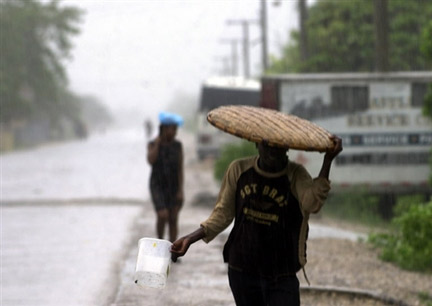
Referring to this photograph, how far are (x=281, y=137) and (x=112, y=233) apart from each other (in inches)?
307

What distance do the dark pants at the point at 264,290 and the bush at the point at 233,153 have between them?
11.4 m

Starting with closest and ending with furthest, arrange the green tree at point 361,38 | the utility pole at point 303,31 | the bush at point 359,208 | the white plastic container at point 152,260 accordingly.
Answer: the white plastic container at point 152,260 < the bush at point 359,208 < the utility pole at point 303,31 < the green tree at point 361,38

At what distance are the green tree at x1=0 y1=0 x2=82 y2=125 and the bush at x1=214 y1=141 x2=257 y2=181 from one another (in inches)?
1290

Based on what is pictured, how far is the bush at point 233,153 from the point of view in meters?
15.9

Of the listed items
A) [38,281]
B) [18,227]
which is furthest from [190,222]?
[38,281]

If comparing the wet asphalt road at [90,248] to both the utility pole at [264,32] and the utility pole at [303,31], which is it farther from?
the utility pole at [264,32]

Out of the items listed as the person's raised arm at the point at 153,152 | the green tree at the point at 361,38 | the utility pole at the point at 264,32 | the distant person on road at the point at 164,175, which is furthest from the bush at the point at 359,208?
the utility pole at the point at 264,32

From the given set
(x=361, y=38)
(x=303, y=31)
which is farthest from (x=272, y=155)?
(x=361, y=38)

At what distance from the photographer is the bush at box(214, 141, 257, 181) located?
52.2 feet

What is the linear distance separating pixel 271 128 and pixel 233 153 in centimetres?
1259

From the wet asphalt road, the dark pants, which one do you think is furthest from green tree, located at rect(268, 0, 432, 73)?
the dark pants

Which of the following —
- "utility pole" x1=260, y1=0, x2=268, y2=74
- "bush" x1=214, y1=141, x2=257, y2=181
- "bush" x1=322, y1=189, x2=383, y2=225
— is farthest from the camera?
"utility pole" x1=260, y1=0, x2=268, y2=74

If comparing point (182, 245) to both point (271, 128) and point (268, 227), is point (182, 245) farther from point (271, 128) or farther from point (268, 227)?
point (271, 128)

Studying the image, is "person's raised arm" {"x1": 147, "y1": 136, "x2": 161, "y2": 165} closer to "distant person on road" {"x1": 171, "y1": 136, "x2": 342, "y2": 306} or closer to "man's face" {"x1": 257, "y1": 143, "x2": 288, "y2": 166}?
"distant person on road" {"x1": 171, "y1": 136, "x2": 342, "y2": 306}
